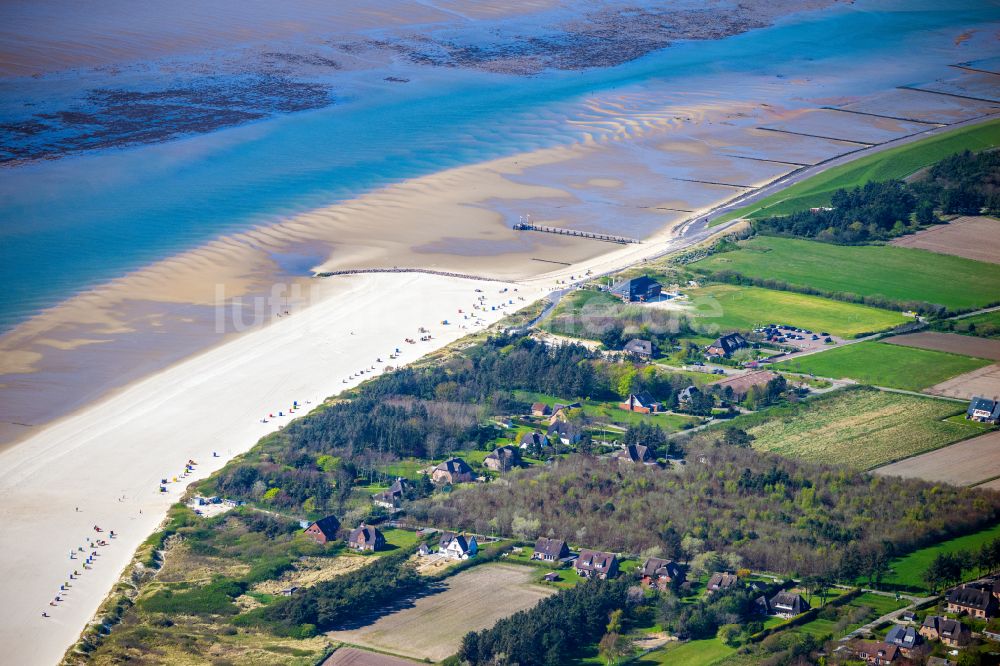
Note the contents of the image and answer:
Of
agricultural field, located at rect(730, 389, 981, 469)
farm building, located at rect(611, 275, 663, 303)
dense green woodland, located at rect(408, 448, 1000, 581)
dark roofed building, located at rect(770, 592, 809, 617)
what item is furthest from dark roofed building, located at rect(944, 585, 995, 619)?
farm building, located at rect(611, 275, 663, 303)

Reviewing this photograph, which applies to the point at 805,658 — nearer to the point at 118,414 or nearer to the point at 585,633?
the point at 585,633

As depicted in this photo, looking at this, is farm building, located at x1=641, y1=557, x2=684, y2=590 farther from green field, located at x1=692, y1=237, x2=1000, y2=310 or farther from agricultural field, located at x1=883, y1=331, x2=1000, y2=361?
green field, located at x1=692, y1=237, x2=1000, y2=310

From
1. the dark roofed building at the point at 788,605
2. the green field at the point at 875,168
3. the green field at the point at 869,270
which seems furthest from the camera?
the green field at the point at 875,168

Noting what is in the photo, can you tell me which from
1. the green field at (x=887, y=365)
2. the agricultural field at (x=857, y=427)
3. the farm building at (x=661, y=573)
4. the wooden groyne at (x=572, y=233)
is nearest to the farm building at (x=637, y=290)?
the wooden groyne at (x=572, y=233)

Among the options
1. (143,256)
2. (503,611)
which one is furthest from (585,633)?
(143,256)

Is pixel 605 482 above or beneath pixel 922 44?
beneath

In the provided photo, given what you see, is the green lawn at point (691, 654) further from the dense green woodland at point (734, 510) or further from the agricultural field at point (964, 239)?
the agricultural field at point (964, 239)

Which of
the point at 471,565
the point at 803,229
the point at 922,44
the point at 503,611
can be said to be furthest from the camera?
the point at 922,44
